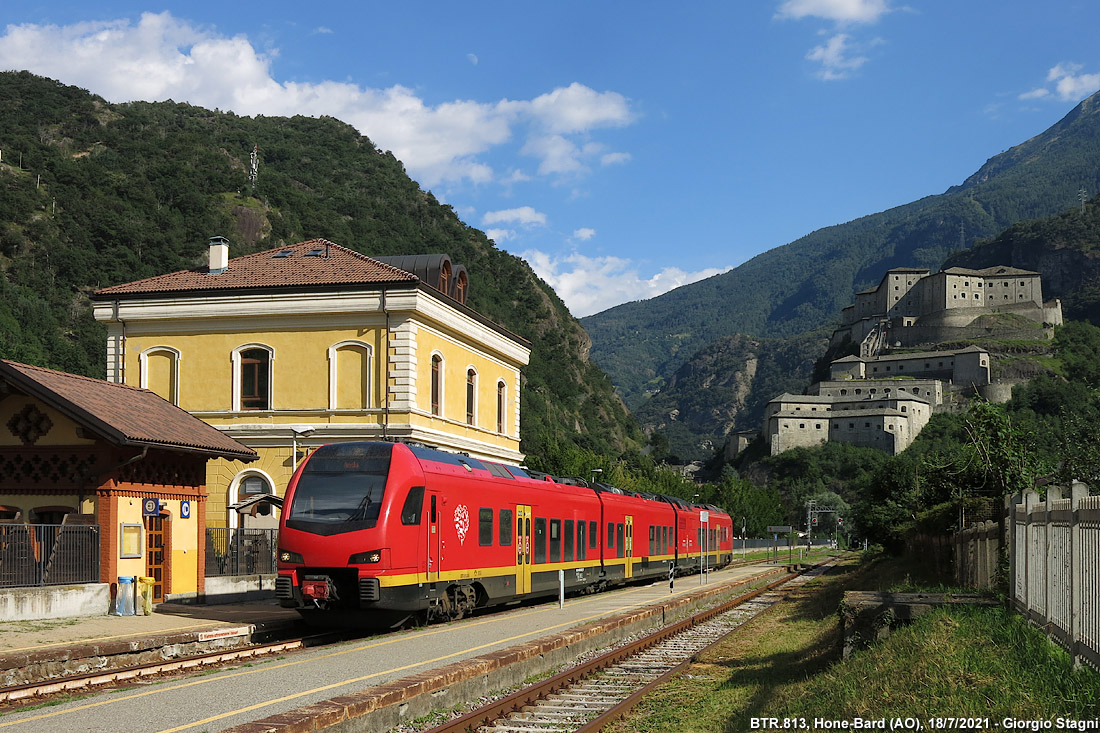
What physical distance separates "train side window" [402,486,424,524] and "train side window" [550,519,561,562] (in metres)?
8.30

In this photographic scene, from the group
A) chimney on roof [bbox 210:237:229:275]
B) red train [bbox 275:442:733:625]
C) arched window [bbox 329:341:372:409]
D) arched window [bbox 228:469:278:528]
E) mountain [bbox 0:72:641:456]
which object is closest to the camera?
red train [bbox 275:442:733:625]

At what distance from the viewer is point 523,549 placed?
26188 millimetres

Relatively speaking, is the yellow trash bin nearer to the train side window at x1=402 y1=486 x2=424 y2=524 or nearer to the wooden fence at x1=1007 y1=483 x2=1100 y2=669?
the train side window at x1=402 y1=486 x2=424 y2=524

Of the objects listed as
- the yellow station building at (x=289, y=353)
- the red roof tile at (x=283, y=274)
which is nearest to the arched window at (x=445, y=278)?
the yellow station building at (x=289, y=353)

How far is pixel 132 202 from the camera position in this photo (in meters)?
154

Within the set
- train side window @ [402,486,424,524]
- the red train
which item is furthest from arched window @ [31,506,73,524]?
train side window @ [402,486,424,524]

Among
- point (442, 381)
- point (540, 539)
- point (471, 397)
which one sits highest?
point (442, 381)

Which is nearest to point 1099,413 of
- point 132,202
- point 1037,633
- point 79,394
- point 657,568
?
point 657,568

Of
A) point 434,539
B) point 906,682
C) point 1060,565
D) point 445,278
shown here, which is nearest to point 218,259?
point 445,278

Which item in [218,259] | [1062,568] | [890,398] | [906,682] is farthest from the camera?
[890,398]

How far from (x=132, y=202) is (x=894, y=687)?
158047 millimetres

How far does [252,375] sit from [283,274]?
3.90m

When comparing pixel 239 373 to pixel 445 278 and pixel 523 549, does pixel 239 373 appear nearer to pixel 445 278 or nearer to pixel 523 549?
pixel 445 278

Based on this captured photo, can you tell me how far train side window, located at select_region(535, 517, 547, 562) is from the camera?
1069 inches
